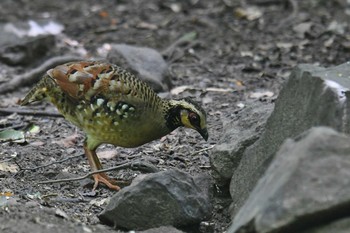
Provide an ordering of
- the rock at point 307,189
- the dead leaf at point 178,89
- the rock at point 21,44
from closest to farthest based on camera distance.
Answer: the rock at point 307,189, the dead leaf at point 178,89, the rock at point 21,44

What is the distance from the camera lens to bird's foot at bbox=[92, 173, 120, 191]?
566 centimetres

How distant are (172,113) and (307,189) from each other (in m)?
2.21

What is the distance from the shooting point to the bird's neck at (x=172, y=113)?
5.71 m

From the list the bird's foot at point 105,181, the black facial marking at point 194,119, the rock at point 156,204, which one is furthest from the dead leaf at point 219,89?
the rock at point 156,204

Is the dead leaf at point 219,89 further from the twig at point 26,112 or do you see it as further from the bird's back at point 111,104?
the bird's back at point 111,104

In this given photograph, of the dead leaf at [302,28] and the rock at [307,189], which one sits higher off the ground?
the rock at [307,189]

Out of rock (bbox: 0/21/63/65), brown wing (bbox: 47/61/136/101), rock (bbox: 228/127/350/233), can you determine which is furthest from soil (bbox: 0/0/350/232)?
rock (bbox: 228/127/350/233)

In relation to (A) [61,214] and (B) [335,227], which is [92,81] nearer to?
(A) [61,214]

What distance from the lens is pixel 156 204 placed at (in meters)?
4.80

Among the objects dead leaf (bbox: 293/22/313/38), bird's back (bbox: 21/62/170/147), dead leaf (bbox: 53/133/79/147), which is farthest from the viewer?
dead leaf (bbox: 293/22/313/38)

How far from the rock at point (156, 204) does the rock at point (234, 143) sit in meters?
0.48

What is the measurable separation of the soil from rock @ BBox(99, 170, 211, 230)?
14cm

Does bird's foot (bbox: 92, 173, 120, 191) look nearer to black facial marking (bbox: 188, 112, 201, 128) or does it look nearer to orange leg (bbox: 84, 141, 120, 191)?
orange leg (bbox: 84, 141, 120, 191)

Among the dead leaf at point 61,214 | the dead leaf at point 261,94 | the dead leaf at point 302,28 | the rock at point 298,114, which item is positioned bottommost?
the dead leaf at point 302,28
